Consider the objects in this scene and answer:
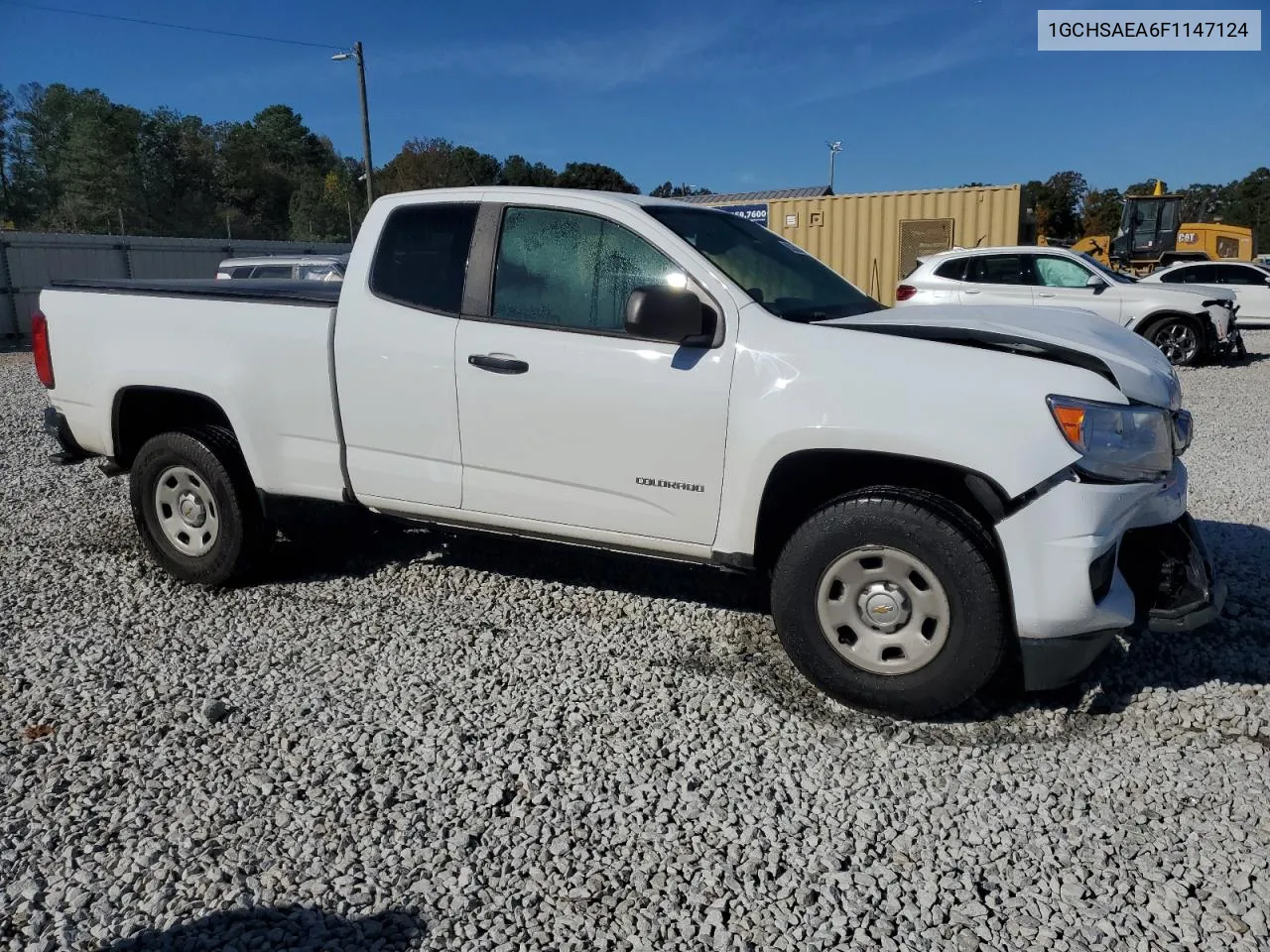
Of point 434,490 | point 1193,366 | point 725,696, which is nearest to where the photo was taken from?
point 725,696

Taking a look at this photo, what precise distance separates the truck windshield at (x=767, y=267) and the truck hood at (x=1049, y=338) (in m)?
0.22

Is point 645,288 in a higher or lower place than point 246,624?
higher

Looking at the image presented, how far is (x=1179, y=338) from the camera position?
13328 mm

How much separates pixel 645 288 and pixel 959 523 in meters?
1.40

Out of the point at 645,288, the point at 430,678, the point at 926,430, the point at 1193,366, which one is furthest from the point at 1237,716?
the point at 1193,366

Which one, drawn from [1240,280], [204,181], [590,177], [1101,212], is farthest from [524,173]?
[1240,280]

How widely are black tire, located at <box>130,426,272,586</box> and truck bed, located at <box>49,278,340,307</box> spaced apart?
68cm

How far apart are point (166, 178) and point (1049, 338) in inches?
2590

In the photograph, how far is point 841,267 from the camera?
65.0ft

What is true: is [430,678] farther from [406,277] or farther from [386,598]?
[406,277]

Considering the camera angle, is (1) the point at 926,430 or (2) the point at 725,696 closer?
(1) the point at 926,430

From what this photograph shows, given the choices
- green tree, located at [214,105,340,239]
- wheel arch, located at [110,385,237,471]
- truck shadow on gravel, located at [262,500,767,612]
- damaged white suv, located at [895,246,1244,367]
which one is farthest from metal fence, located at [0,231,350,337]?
green tree, located at [214,105,340,239]

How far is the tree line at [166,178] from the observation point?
1916 inches

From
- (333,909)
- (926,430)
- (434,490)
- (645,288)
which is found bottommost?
(333,909)
